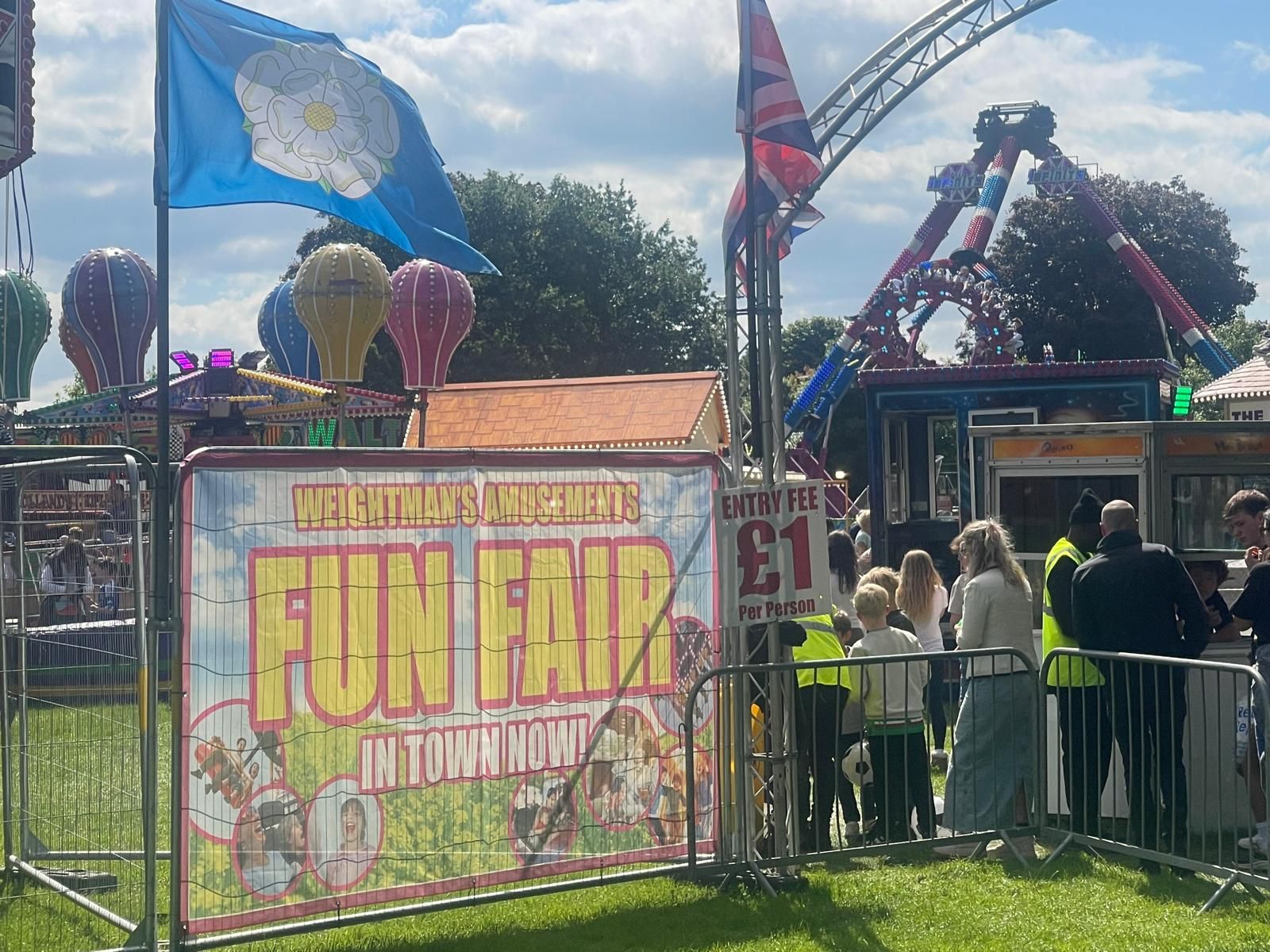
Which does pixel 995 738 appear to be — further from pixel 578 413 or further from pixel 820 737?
pixel 578 413

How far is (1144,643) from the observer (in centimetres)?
796

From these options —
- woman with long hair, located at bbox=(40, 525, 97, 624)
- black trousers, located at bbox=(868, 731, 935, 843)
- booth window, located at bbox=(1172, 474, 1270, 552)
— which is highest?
booth window, located at bbox=(1172, 474, 1270, 552)

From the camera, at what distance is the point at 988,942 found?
646 cm

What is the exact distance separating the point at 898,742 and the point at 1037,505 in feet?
13.1

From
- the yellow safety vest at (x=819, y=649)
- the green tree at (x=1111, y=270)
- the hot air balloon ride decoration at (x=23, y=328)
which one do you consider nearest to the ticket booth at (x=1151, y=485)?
the yellow safety vest at (x=819, y=649)

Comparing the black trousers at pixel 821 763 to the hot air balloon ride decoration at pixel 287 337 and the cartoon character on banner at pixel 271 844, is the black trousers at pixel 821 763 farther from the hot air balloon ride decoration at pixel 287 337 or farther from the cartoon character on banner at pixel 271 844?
the hot air balloon ride decoration at pixel 287 337

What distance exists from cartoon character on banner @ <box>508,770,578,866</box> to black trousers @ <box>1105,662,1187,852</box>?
293 centimetres

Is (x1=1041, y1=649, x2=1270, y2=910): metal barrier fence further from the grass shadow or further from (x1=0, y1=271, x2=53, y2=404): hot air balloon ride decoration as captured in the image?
(x1=0, y1=271, x2=53, y2=404): hot air balloon ride decoration

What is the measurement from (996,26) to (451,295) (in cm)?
1627

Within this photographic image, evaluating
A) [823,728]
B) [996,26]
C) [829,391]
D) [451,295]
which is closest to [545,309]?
[829,391]

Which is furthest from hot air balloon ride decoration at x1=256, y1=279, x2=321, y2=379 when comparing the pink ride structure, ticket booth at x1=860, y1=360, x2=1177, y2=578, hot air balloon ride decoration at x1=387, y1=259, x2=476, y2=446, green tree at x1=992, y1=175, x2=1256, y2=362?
green tree at x1=992, y1=175, x2=1256, y2=362

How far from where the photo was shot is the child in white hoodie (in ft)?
26.6

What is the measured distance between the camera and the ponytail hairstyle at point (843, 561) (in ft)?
38.0

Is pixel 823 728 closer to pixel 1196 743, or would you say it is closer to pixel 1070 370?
pixel 1196 743
